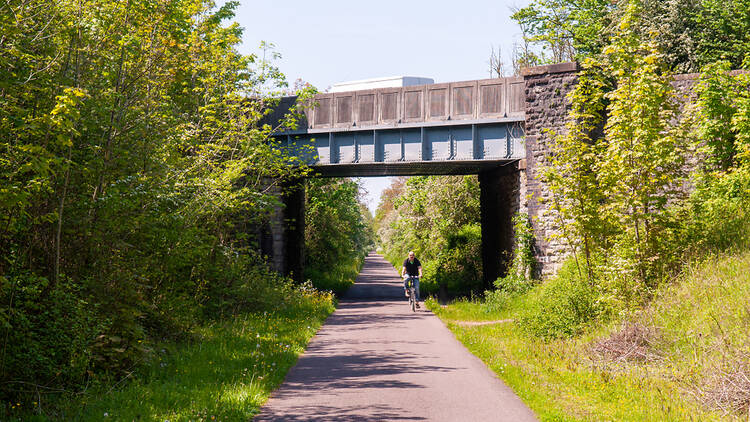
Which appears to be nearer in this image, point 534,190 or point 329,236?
point 534,190

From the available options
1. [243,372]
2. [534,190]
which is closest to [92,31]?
[243,372]

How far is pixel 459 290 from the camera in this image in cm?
2936

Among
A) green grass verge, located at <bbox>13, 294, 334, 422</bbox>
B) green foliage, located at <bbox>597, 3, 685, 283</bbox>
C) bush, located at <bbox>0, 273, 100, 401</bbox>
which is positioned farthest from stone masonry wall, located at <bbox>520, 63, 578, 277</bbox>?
bush, located at <bbox>0, 273, 100, 401</bbox>

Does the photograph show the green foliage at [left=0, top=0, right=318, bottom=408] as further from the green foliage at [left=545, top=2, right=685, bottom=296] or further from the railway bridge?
the railway bridge

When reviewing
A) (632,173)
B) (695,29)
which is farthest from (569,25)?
(632,173)

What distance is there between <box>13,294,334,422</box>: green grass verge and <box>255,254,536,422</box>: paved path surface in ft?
1.03

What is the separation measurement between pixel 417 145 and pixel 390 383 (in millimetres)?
14497

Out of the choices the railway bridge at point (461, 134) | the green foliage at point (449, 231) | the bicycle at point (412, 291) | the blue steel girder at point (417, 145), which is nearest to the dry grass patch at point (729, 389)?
the railway bridge at point (461, 134)

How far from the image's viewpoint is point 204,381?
28.9ft

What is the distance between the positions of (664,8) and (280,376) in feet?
92.2

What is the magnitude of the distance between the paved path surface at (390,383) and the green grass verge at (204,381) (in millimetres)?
314

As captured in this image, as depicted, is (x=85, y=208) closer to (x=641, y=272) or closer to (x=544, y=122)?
(x=641, y=272)

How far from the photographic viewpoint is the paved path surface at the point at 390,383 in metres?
7.45

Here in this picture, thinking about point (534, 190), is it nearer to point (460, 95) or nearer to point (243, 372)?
point (460, 95)
